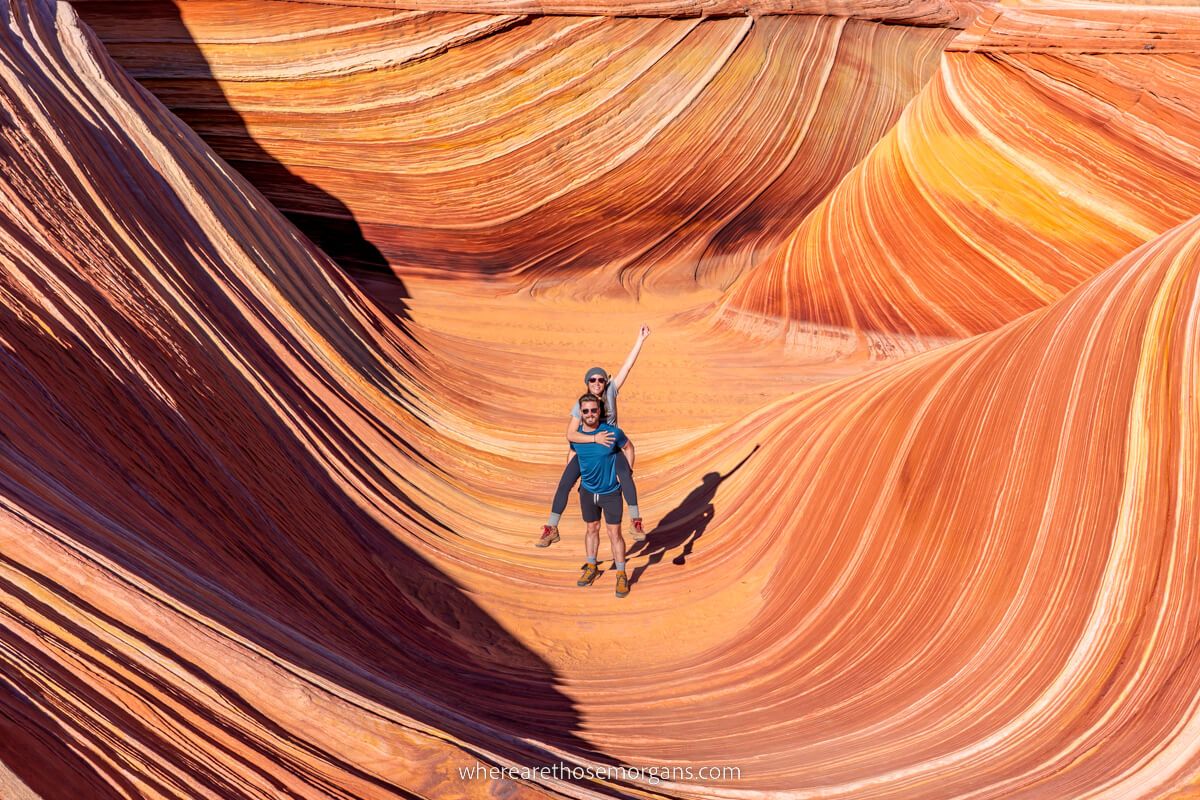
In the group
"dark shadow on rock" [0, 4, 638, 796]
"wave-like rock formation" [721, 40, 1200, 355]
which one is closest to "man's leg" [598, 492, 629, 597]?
"dark shadow on rock" [0, 4, 638, 796]

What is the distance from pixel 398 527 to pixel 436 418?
157 centimetres

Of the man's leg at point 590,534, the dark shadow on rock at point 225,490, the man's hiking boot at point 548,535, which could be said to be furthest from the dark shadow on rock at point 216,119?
the man's leg at point 590,534

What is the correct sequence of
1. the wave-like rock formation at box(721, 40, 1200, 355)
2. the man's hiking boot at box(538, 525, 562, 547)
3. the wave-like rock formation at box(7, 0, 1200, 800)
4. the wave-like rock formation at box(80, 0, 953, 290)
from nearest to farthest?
the wave-like rock formation at box(7, 0, 1200, 800) < the man's hiking boot at box(538, 525, 562, 547) < the wave-like rock formation at box(721, 40, 1200, 355) < the wave-like rock formation at box(80, 0, 953, 290)

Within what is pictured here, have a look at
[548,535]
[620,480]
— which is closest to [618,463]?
[620,480]

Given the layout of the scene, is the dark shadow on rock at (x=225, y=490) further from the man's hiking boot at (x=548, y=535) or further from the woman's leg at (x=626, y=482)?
the woman's leg at (x=626, y=482)

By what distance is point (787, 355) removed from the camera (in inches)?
346

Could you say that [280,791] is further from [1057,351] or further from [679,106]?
[679,106]

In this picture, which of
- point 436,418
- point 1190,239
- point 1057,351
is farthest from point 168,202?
point 1190,239

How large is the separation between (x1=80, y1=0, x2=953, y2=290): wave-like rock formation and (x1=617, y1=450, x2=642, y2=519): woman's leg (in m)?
5.59

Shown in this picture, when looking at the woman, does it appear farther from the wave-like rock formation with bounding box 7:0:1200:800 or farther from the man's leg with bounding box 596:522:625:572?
the wave-like rock formation with bounding box 7:0:1200:800

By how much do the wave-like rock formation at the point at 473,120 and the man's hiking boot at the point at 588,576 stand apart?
18.3 ft

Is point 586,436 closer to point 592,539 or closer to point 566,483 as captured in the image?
point 566,483

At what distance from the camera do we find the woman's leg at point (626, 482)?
15.9ft

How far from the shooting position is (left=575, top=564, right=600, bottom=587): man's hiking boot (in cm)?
500
